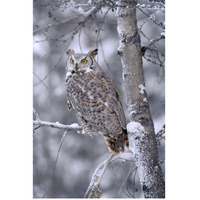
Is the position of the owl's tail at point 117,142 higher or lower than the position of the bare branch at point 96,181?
higher

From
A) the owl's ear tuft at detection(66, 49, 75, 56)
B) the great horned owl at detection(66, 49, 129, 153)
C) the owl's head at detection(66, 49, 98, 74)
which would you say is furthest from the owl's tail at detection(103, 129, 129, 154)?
the owl's ear tuft at detection(66, 49, 75, 56)

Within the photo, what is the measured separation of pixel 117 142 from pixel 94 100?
413mm

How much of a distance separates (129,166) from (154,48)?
1.01m

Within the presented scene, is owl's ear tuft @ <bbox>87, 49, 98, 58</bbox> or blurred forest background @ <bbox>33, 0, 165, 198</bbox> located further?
owl's ear tuft @ <bbox>87, 49, 98, 58</bbox>

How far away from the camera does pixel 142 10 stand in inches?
105

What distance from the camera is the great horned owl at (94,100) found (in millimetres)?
2695

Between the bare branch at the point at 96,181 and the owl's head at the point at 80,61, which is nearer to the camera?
the bare branch at the point at 96,181

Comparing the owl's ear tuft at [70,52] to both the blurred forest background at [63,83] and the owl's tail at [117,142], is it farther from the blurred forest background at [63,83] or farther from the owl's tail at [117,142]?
the owl's tail at [117,142]

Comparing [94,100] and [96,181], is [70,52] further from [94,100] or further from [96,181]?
[96,181]

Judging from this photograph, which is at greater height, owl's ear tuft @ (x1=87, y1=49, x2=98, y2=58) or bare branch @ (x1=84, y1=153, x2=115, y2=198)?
owl's ear tuft @ (x1=87, y1=49, x2=98, y2=58)

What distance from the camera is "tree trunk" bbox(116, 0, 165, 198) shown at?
265 cm

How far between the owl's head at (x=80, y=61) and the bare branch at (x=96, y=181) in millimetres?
844

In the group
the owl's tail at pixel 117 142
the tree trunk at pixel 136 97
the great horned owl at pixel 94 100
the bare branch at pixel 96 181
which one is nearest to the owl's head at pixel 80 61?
the great horned owl at pixel 94 100

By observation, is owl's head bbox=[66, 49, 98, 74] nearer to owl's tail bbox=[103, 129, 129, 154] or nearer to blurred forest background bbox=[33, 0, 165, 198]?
blurred forest background bbox=[33, 0, 165, 198]
